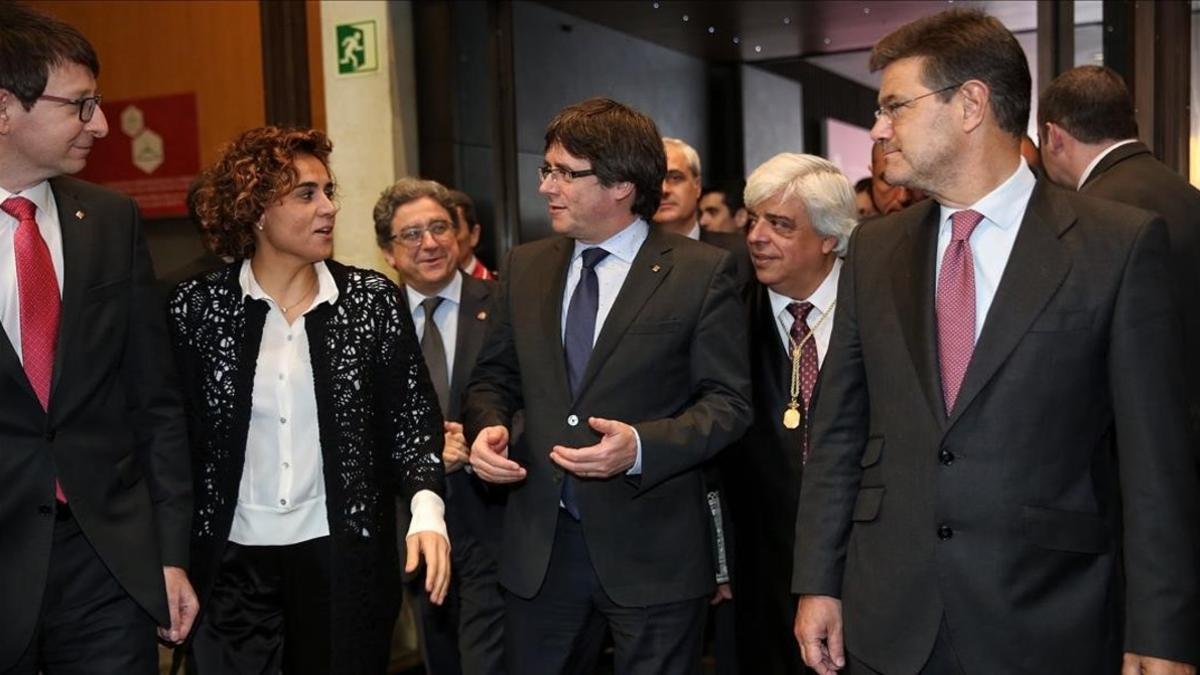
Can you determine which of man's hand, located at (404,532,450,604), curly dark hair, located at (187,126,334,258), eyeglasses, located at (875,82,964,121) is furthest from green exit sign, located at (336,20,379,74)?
eyeglasses, located at (875,82,964,121)

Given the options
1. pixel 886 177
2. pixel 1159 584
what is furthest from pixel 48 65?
pixel 1159 584

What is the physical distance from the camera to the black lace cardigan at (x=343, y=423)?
10.2 feet

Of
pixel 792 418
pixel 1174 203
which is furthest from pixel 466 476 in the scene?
pixel 1174 203

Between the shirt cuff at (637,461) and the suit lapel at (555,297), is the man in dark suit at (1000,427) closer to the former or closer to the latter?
the shirt cuff at (637,461)

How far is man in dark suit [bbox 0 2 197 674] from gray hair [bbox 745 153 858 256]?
1.80 m

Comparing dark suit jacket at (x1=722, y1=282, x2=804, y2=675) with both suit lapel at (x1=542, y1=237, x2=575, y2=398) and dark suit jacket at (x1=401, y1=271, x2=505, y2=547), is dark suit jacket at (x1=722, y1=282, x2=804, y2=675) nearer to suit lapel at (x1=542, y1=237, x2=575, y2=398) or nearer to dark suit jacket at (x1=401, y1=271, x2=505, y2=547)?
suit lapel at (x1=542, y1=237, x2=575, y2=398)

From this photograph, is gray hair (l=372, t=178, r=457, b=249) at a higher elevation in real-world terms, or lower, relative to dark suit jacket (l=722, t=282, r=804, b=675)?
higher

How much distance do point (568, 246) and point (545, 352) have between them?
35cm

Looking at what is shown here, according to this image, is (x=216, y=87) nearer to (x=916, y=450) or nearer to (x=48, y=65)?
(x=48, y=65)

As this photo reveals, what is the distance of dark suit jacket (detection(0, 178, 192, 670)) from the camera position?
2.60 meters

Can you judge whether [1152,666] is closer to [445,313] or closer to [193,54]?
[445,313]

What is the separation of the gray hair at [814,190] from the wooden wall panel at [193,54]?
11.2ft

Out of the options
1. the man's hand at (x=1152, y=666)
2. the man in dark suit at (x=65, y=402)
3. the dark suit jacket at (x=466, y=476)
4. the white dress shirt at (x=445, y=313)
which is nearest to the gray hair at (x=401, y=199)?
the white dress shirt at (x=445, y=313)

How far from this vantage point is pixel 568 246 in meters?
3.39
